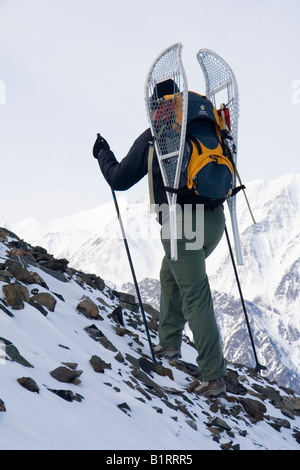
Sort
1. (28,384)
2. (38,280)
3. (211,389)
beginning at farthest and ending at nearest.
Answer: (38,280) < (211,389) < (28,384)

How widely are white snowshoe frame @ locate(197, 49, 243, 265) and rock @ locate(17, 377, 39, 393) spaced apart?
390 cm

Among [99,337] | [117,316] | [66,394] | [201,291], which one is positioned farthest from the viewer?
[117,316]

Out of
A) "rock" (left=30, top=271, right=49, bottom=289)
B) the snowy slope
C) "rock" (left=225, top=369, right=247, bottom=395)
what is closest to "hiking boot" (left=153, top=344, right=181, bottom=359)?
the snowy slope

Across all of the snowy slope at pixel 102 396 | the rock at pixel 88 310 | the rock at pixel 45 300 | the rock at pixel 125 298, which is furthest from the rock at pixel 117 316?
the rock at pixel 125 298

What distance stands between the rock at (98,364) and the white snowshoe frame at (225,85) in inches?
98.0

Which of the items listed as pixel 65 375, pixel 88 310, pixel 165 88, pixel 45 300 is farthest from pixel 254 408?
pixel 165 88

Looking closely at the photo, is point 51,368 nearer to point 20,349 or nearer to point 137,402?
point 20,349

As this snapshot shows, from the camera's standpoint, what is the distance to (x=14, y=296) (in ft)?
23.0

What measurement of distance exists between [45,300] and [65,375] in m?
2.53

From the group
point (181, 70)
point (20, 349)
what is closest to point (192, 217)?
point (181, 70)

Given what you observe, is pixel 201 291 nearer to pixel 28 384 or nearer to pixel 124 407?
pixel 124 407

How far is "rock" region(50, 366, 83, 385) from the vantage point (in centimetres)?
550

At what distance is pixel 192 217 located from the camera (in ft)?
23.7
